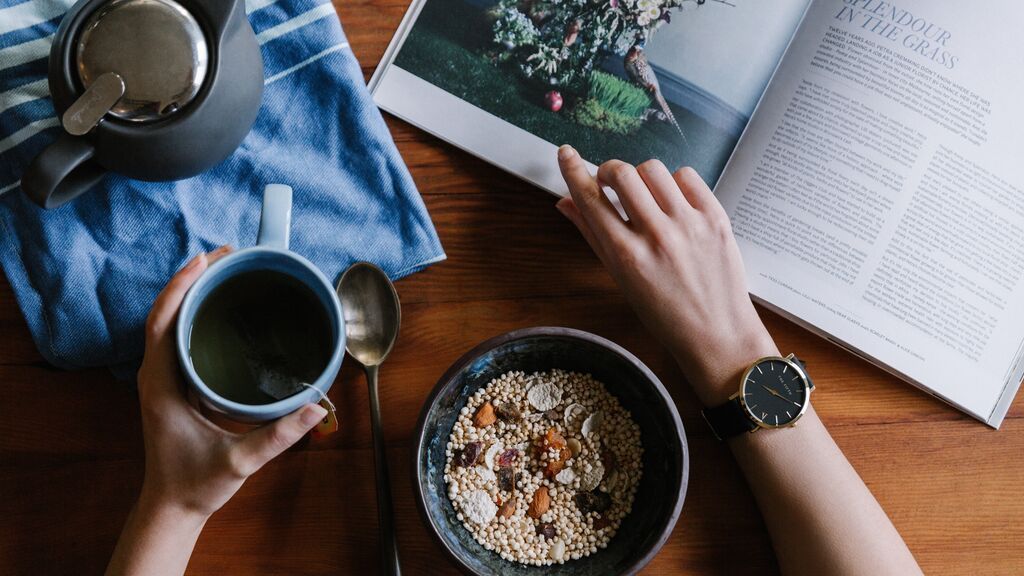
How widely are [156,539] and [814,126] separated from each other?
684 mm

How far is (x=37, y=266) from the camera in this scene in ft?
2.19

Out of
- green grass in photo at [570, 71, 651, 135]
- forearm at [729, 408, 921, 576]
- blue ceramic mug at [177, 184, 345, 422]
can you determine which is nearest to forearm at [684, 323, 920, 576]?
forearm at [729, 408, 921, 576]

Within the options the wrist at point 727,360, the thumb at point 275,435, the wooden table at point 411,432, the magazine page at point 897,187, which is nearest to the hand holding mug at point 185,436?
the thumb at point 275,435

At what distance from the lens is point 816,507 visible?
0.66m

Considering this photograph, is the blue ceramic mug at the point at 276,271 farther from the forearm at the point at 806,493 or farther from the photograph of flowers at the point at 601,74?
the forearm at the point at 806,493

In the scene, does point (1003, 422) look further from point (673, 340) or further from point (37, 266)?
point (37, 266)

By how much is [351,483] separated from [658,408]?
0.95 ft

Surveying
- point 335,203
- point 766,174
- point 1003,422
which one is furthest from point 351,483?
point 1003,422

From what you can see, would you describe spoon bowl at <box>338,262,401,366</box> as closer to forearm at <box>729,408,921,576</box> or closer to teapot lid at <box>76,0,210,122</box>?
teapot lid at <box>76,0,210,122</box>

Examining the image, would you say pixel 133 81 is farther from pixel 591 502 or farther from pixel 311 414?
pixel 591 502

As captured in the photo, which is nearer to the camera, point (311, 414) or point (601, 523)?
point (311, 414)

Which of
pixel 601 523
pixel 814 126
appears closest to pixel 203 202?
pixel 601 523

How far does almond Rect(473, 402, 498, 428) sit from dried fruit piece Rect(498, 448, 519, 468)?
0.03 m

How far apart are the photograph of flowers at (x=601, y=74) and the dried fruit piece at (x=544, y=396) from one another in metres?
0.23
